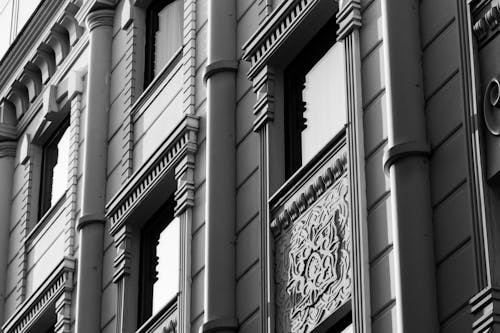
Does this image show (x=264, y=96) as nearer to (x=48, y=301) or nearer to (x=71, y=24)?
(x=48, y=301)

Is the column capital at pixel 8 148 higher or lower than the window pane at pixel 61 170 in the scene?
higher

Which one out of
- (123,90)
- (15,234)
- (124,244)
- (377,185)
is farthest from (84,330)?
(377,185)

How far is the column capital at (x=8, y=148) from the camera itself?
101 feet

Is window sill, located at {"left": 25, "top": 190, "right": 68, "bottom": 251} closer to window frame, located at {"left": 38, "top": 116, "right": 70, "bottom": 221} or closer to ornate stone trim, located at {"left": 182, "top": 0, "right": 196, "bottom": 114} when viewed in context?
window frame, located at {"left": 38, "top": 116, "right": 70, "bottom": 221}

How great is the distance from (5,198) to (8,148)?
0.98 meters

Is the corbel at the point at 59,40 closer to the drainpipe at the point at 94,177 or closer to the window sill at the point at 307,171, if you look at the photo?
the drainpipe at the point at 94,177

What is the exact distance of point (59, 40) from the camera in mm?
29672

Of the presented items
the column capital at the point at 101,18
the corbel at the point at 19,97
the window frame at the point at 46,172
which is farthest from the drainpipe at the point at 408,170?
the corbel at the point at 19,97

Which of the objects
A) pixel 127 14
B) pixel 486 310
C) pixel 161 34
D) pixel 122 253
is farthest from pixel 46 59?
pixel 486 310

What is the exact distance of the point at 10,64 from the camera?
104 ft

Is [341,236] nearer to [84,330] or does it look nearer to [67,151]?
[84,330]

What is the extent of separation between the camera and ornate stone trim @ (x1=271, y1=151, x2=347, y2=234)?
1872 cm

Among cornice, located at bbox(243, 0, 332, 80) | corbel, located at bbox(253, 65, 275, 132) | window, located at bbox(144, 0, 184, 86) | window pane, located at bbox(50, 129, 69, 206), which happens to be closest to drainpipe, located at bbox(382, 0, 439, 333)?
cornice, located at bbox(243, 0, 332, 80)

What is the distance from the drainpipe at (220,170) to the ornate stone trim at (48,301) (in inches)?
196
